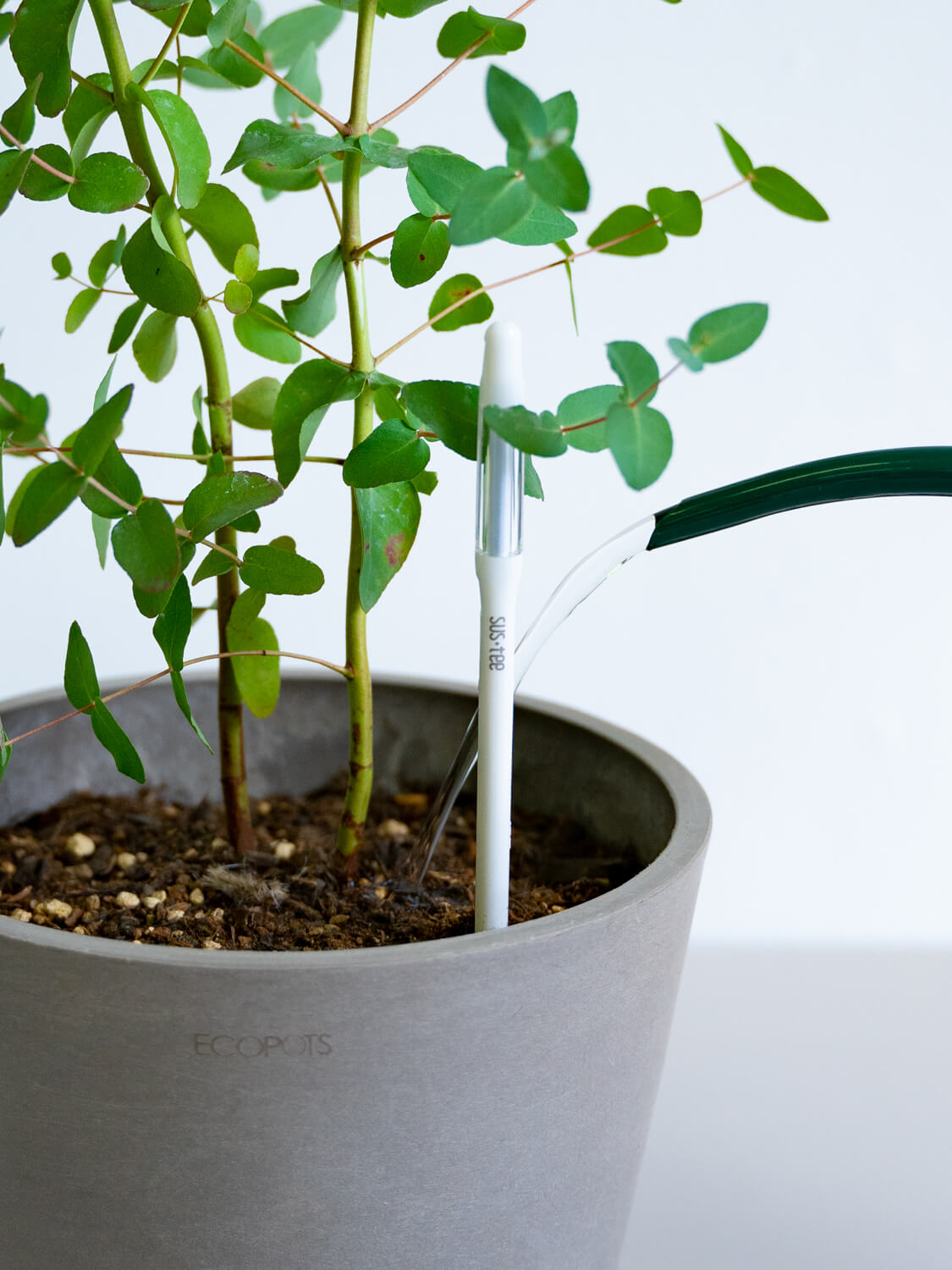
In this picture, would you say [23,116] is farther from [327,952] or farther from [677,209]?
[327,952]

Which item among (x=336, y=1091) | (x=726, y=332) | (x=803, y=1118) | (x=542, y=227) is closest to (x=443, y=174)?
(x=542, y=227)

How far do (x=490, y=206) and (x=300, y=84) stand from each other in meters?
0.43

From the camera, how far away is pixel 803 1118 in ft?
3.20

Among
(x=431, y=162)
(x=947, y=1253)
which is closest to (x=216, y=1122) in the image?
(x=431, y=162)

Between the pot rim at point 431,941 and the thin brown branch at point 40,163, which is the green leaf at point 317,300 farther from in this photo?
the pot rim at point 431,941

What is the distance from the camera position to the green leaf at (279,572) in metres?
0.65

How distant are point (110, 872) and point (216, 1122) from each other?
27 cm

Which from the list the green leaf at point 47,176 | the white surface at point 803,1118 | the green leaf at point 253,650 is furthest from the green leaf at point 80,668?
the white surface at point 803,1118

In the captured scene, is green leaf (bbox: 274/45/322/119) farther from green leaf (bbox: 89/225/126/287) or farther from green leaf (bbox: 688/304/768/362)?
green leaf (bbox: 688/304/768/362)

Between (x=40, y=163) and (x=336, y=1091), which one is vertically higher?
(x=40, y=163)

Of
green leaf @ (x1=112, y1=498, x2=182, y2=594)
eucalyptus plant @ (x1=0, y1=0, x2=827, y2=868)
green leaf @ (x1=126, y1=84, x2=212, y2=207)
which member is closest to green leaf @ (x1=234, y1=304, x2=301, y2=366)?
eucalyptus plant @ (x1=0, y1=0, x2=827, y2=868)

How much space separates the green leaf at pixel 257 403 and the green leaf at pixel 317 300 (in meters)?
0.11

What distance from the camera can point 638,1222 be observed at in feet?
2.87

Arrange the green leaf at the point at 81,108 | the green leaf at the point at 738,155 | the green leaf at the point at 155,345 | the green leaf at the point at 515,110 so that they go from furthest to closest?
1. the green leaf at the point at 155,345
2. the green leaf at the point at 81,108
3. the green leaf at the point at 738,155
4. the green leaf at the point at 515,110
